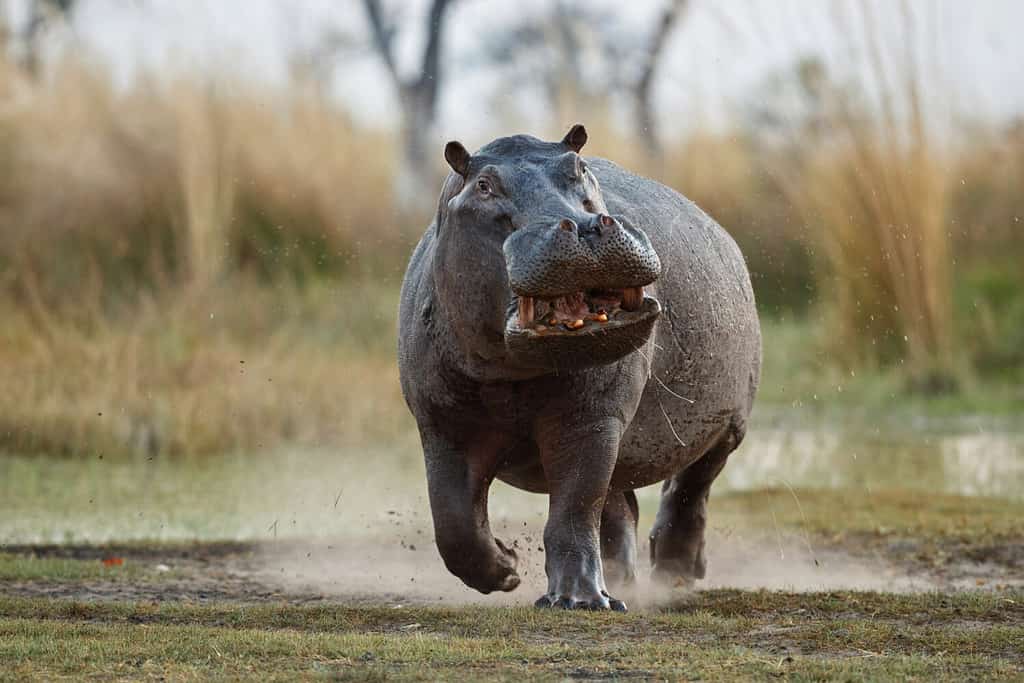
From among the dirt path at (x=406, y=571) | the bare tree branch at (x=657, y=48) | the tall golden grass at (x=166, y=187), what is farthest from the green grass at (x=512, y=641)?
the bare tree branch at (x=657, y=48)

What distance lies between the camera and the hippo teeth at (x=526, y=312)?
15.9ft

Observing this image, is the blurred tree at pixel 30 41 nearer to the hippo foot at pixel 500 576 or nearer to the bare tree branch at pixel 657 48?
the bare tree branch at pixel 657 48

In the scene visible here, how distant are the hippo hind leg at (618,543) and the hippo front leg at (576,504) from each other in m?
1.13

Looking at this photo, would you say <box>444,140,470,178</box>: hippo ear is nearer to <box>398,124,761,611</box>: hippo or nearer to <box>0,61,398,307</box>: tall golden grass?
<box>398,124,761,611</box>: hippo

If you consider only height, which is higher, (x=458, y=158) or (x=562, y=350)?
(x=458, y=158)

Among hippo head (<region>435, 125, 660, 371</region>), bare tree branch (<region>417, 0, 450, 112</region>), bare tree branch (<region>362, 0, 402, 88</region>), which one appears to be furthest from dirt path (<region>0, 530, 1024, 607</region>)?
bare tree branch (<region>362, 0, 402, 88</region>)

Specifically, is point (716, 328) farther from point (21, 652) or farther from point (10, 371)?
point (10, 371)

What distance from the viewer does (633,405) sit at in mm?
5488

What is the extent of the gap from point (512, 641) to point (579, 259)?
0.99 meters

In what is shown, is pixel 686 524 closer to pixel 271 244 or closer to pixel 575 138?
pixel 575 138

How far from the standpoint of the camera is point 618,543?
6504 mm

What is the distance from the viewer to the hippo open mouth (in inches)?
189

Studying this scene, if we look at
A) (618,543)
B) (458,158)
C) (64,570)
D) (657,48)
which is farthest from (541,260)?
(657,48)

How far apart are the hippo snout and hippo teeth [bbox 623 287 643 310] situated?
7 centimetres
